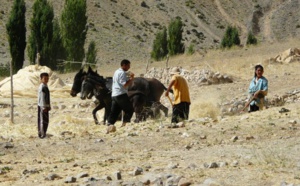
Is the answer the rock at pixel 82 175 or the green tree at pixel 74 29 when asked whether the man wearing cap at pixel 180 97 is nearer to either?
the rock at pixel 82 175

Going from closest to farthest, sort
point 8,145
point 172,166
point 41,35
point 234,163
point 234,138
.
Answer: point 234,163
point 172,166
point 234,138
point 8,145
point 41,35

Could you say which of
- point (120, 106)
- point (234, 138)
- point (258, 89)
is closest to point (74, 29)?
point (120, 106)

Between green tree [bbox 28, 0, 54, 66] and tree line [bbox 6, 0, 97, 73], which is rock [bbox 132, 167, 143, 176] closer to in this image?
tree line [bbox 6, 0, 97, 73]

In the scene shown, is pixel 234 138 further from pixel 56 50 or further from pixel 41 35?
pixel 56 50

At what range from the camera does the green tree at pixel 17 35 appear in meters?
50.0

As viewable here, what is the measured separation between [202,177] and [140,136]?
501 centimetres

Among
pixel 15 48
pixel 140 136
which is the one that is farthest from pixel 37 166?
pixel 15 48

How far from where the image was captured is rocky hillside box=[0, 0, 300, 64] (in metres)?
83.2

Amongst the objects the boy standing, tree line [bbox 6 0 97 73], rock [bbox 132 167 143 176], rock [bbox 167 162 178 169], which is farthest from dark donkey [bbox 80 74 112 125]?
tree line [bbox 6 0 97 73]

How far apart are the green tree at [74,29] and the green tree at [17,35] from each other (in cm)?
327

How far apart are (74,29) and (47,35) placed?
3193 mm

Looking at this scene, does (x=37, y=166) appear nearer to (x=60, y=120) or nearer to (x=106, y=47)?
(x=60, y=120)

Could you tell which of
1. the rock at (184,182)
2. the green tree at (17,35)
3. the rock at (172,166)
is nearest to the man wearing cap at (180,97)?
the rock at (172,166)

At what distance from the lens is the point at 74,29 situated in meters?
54.9
